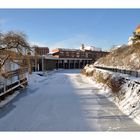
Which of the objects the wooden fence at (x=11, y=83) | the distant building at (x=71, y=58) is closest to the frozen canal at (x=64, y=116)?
the wooden fence at (x=11, y=83)

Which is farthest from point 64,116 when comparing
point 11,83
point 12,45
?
point 12,45

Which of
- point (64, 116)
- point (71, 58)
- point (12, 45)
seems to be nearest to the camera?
point (64, 116)

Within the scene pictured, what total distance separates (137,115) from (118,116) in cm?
75

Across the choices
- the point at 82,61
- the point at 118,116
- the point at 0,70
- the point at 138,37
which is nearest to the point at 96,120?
the point at 118,116

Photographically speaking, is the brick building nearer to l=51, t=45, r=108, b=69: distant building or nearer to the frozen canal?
l=51, t=45, r=108, b=69: distant building

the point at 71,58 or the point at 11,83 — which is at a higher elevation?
the point at 71,58

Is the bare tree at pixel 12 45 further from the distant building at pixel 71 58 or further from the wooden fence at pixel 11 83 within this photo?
the distant building at pixel 71 58

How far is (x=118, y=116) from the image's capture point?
937 centimetres

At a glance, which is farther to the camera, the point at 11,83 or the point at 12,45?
the point at 11,83

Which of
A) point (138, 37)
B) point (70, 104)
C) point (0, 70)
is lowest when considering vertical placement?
point (70, 104)

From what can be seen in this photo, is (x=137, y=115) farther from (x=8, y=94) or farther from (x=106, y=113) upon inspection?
(x=8, y=94)

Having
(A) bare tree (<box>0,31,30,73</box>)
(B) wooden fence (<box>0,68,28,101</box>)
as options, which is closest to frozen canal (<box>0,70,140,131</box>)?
(B) wooden fence (<box>0,68,28,101</box>)

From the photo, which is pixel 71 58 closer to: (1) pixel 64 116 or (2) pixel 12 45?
(2) pixel 12 45
